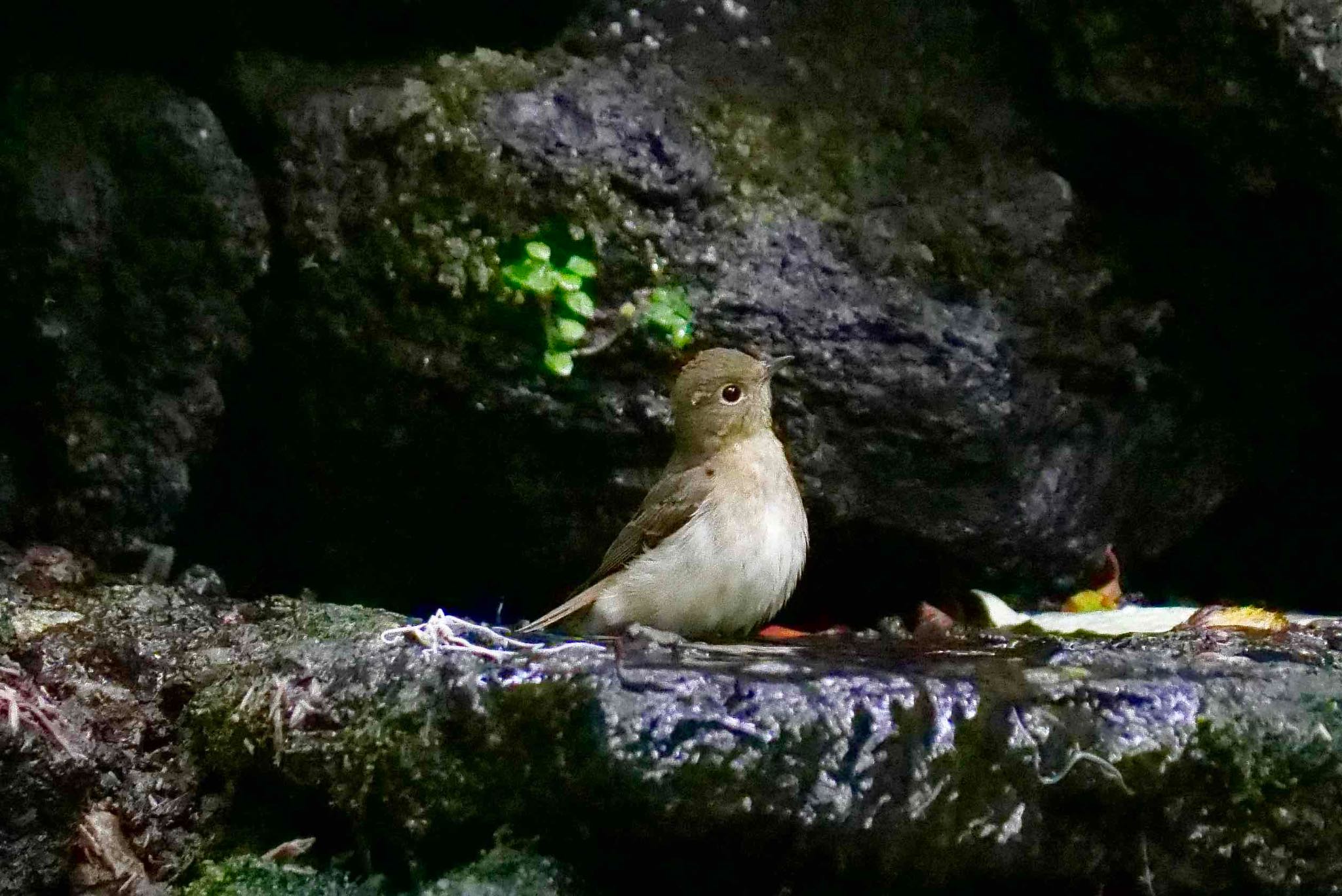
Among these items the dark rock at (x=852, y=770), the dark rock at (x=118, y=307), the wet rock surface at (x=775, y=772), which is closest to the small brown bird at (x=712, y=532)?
the wet rock surface at (x=775, y=772)

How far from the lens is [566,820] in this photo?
3412 millimetres

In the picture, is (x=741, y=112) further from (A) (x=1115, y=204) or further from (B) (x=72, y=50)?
(B) (x=72, y=50)

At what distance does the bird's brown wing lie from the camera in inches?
197

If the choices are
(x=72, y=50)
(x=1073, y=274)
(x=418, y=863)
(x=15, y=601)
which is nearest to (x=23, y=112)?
(x=72, y=50)

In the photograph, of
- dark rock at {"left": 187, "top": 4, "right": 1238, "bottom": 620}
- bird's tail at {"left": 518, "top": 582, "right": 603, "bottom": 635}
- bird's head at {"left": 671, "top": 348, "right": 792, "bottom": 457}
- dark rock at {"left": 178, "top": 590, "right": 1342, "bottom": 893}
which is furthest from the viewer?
dark rock at {"left": 187, "top": 4, "right": 1238, "bottom": 620}

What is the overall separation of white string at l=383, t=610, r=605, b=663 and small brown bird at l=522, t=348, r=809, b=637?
77 centimetres

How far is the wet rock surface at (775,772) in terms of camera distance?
11.0 ft

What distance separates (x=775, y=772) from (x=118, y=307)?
3.12 m

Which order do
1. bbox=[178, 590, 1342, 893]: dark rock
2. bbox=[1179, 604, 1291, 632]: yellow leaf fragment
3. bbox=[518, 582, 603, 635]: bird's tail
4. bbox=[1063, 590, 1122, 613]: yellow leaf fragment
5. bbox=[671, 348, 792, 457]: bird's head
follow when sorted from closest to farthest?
bbox=[178, 590, 1342, 893]: dark rock → bbox=[1179, 604, 1291, 632]: yellow leaf fragment → bbox=[518, 582, 603, 635]: bird's tail → bbox=[671, 348, 792, 457]: bird's head → bbox=[1063, 590, 1122, 613]: yellow leaf fragment

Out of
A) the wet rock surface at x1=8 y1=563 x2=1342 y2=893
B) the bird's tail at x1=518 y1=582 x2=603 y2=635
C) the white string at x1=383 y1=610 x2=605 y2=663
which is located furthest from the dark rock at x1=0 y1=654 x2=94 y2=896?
the bird's tail at x1=518 y1=582 x2=603 y2=635

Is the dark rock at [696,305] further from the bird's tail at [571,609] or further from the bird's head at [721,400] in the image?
the bird's tail at [571,609]

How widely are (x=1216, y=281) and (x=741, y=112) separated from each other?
6.39 feet

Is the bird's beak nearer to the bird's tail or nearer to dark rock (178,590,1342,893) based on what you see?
the bird's tail

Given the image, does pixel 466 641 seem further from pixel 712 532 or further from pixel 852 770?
pixel 712 532
